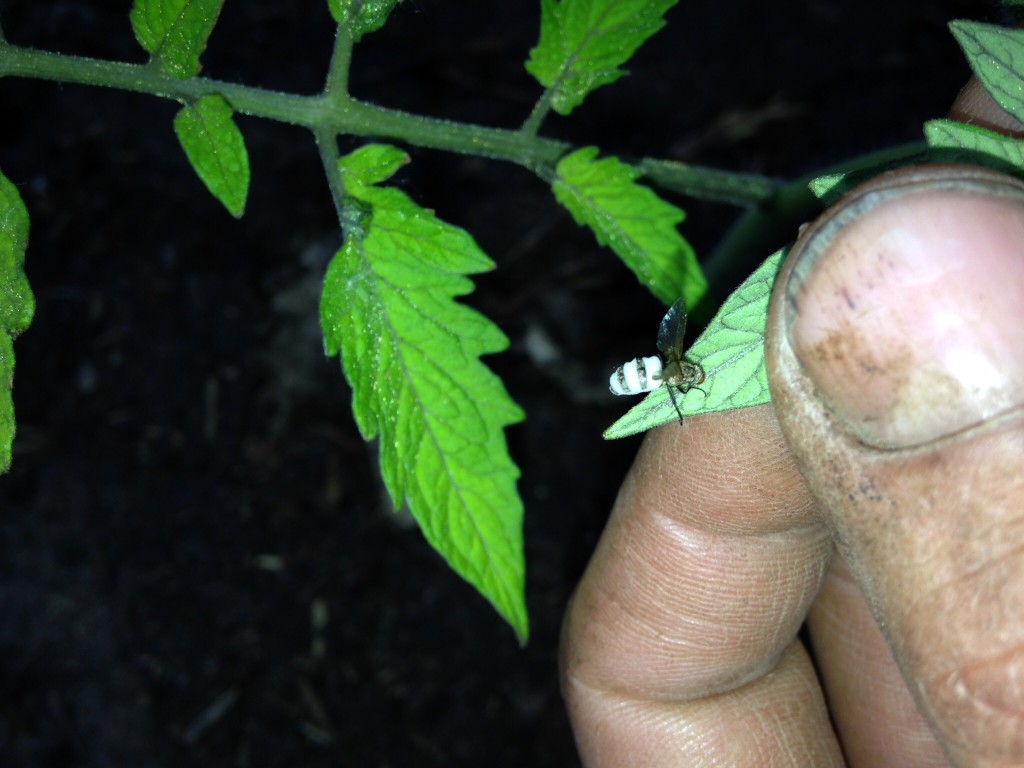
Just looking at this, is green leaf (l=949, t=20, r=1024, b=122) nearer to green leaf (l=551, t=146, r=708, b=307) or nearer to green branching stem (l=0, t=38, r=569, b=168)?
green leaf (l=551, t=146, r=708, b=307)

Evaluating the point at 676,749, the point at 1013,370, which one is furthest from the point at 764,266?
the point at 676,749

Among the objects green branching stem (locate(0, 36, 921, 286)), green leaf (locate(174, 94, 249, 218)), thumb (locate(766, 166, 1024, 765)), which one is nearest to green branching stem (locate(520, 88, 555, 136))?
green branching stem (locate(0, 36, 921, 286))

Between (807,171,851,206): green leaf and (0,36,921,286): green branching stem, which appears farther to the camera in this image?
(0,36,921,286): green branching stem

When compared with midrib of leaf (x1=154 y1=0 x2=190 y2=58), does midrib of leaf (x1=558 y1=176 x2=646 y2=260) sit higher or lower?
lower

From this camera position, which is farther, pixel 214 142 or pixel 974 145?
pixel 214 142

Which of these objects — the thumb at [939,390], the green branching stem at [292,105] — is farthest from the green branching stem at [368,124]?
the thumb at [939,390]

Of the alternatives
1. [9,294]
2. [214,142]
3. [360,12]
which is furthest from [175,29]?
[9,294]

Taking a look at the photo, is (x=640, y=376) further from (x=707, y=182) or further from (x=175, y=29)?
(x=175, y=29)
